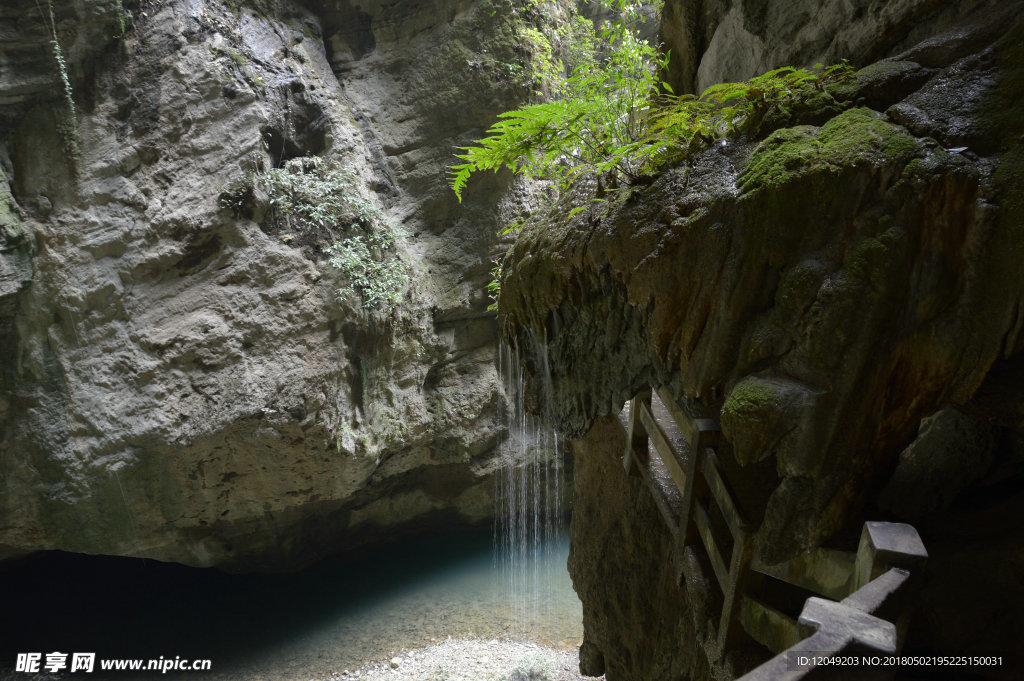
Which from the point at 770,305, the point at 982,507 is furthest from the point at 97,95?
the point at 982,507

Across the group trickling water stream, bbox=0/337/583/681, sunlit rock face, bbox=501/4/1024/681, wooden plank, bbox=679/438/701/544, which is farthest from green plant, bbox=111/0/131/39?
wooden plank, bbox=679/438/701/544

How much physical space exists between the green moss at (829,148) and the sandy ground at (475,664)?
777cm

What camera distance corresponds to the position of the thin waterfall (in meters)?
9.76

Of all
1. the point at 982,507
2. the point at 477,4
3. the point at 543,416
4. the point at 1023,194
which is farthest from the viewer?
the point at 477,4

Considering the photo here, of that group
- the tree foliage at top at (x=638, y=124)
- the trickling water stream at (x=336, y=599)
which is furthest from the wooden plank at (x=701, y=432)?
the trickling water stream at (x=336, y=599)

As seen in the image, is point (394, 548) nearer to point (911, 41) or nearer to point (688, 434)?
point (688, 434)

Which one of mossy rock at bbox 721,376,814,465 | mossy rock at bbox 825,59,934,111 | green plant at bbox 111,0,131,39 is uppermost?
green plant at bbox 111,0,131,39

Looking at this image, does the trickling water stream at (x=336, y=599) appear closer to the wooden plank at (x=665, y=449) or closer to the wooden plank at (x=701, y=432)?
the wooden plank at (x=665, y=449)

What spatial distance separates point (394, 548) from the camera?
11.1 m

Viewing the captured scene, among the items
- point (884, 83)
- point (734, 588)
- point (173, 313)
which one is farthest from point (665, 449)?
point (173, 313)

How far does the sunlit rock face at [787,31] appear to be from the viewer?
289cm

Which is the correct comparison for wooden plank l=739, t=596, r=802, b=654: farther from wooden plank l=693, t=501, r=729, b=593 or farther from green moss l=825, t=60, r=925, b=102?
green moss l=825, t=60, r=925, b=102

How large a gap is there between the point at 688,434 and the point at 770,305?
4.14 feet

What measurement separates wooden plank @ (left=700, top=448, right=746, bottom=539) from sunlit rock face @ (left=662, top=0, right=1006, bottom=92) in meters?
2.43
